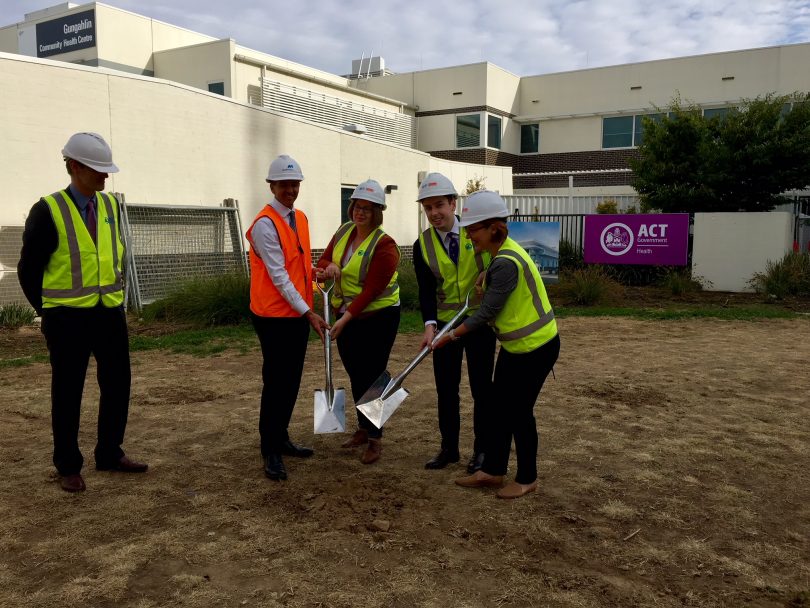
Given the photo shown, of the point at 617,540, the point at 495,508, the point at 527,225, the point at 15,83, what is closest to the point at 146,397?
the point at 495,508

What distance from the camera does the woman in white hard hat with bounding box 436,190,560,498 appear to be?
3.59m

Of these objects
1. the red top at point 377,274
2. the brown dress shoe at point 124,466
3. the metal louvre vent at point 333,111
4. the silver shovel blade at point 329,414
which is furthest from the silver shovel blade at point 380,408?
the metal louvre vent at point 333,111

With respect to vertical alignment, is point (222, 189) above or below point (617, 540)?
above

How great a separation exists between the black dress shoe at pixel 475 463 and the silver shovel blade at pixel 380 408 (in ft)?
1.96

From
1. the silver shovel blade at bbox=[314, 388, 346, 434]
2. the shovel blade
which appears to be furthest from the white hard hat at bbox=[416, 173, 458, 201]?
the silver shovel blade at bbox=[314, 388, 346, 434]

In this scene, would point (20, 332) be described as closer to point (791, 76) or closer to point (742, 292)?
point (742, 292)

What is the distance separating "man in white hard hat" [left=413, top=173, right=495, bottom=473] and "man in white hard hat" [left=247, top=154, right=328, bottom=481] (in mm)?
719

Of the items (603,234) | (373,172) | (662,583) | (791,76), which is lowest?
(662,583)

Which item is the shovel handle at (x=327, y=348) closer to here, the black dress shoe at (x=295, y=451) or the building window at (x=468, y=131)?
the black dress shoe at (x=295, y=451)

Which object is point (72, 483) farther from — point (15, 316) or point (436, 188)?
point (15, 316)

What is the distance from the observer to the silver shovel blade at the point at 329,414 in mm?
4328

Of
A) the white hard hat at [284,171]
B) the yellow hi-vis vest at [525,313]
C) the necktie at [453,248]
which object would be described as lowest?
the yellow hi-vis vest at [525,313]

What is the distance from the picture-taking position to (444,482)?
4.14 metres

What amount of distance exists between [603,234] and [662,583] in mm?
13331
